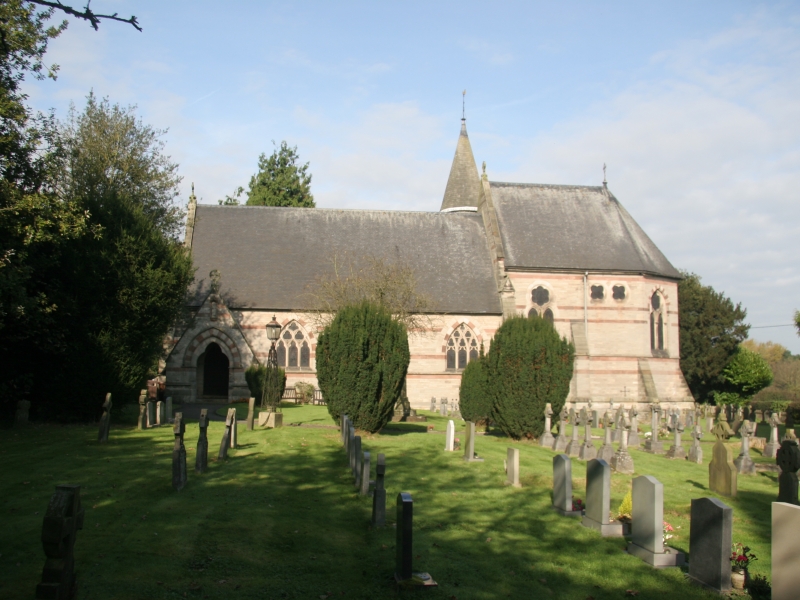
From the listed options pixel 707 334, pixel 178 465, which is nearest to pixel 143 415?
pixel 178 465

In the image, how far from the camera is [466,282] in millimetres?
32719

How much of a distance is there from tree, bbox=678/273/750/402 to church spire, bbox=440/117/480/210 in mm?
15338

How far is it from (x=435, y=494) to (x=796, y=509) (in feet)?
21.8

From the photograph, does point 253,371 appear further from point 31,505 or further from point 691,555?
point 691,555

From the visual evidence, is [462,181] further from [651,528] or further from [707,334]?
[651,528]

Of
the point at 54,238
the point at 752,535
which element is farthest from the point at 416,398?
the point at 752,535

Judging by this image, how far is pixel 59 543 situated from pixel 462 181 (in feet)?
114

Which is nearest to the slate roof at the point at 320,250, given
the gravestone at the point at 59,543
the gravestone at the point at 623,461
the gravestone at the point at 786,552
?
the gravestone at the point at 623,461

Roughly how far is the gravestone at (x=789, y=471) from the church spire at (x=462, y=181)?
2734 cm

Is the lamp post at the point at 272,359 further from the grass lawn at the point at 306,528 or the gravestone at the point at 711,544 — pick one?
the gravestone at the point at 711,544

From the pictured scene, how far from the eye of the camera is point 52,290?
18.1 meters

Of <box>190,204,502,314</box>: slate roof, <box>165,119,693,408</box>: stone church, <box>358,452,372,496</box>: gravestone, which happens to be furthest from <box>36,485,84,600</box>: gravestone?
<box>190,204,502,314</box>: slate roof

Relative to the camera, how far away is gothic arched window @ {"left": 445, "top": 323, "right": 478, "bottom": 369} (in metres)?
31.8

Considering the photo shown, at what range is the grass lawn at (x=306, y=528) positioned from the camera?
705 cm
